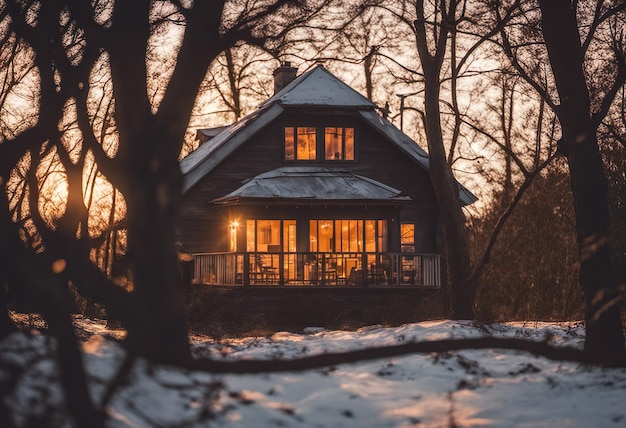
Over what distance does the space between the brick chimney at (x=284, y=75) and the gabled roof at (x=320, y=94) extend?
299 cm

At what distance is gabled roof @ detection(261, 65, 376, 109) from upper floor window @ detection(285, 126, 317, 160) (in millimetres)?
1186

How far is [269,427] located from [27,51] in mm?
13609

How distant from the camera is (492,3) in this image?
16.5 m

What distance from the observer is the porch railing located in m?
26.5

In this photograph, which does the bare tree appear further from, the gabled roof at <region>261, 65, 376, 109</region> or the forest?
the gabled roof at <region>261, 65, 376, 109</region>

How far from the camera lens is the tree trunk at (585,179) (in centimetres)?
1128

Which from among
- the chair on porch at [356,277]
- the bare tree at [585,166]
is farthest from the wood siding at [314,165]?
A: the bare tree at [585,166]

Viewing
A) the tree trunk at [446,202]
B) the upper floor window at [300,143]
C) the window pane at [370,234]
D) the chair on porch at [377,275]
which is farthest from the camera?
the upper floor window at [300,143]

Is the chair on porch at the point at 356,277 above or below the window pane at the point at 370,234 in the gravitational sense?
below

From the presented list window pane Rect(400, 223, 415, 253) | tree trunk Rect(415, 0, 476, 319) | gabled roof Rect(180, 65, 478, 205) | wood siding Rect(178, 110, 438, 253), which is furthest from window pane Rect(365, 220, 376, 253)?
tree trunk Rect(415, 0, 476, 319)

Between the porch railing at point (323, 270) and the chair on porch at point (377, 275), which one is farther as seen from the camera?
the chair on porch at point (377, 275)

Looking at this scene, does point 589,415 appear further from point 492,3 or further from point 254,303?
point 254,303

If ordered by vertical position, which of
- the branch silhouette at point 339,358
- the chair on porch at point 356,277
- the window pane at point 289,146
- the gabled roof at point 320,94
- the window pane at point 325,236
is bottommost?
the branch silhouette at point 339,358

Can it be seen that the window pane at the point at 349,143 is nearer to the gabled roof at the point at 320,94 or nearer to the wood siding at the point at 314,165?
the wood siding at the point at 314,165
